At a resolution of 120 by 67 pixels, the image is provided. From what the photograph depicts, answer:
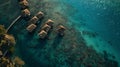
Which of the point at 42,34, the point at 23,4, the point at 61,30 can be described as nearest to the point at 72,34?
the point at 61,30

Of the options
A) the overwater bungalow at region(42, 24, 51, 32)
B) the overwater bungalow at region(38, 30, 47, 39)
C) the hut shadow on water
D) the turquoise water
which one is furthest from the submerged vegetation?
the hut shadow on water

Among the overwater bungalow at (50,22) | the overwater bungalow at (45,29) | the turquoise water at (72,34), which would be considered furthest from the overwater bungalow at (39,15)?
the overwater bungalow at (50,22)

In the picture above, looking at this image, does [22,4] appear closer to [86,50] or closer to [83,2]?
[83,2]

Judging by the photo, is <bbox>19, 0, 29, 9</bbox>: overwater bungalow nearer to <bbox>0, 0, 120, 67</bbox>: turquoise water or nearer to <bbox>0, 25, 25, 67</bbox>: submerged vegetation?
<bbox>0, 0, 120, 67</bbox>: turquoise water

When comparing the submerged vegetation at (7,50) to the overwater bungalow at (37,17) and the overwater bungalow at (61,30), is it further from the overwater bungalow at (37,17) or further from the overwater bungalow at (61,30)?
the overwater bungalow at (61,30)

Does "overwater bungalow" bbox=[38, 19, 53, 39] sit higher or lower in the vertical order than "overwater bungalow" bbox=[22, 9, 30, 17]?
lower

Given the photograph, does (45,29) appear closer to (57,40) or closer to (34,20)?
(57,40)
